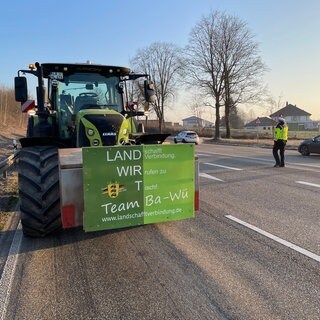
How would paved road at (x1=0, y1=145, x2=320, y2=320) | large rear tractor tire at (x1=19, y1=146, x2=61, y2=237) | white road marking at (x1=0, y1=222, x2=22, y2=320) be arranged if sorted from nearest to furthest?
1. paved road at (x1=0, y1=145, x2=320, y2=320)
2. white road marking at (x1=0, y1=222, x2=22, y2=320)
3. large rear tractor tire at (x1=19, y1=146, x2=61, y2=237)

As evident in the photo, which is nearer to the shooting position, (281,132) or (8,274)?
(8,274)

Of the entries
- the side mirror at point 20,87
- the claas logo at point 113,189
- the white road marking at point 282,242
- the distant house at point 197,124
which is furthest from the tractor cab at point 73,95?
the distant house at point 197,124

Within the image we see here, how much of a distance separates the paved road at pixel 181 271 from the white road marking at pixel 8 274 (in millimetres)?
41

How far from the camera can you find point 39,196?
17.0 feet

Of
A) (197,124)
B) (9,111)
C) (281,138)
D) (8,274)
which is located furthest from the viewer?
(197,124)

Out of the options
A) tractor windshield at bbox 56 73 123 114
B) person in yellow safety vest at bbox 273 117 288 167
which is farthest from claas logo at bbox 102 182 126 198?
person in yellow safety vest at bbox 273 117 288 167

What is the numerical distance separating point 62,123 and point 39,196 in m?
2.39

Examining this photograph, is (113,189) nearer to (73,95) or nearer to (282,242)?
(282,242)

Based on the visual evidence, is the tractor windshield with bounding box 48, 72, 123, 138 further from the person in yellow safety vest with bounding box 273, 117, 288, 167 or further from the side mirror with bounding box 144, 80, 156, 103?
the person in yellow safety vest with bounding box 273, 117, 288, 167

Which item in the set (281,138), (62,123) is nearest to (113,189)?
(62,123)

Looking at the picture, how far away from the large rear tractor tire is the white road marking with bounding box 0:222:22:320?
28 cm

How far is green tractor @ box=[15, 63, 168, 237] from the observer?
17.3 feet

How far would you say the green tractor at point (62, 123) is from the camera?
17.3 ft

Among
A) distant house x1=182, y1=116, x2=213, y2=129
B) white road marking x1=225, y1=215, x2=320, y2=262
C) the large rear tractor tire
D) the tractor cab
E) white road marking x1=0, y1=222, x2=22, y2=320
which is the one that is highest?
distant house x1=182, y1=116, x2=213, y2=129
